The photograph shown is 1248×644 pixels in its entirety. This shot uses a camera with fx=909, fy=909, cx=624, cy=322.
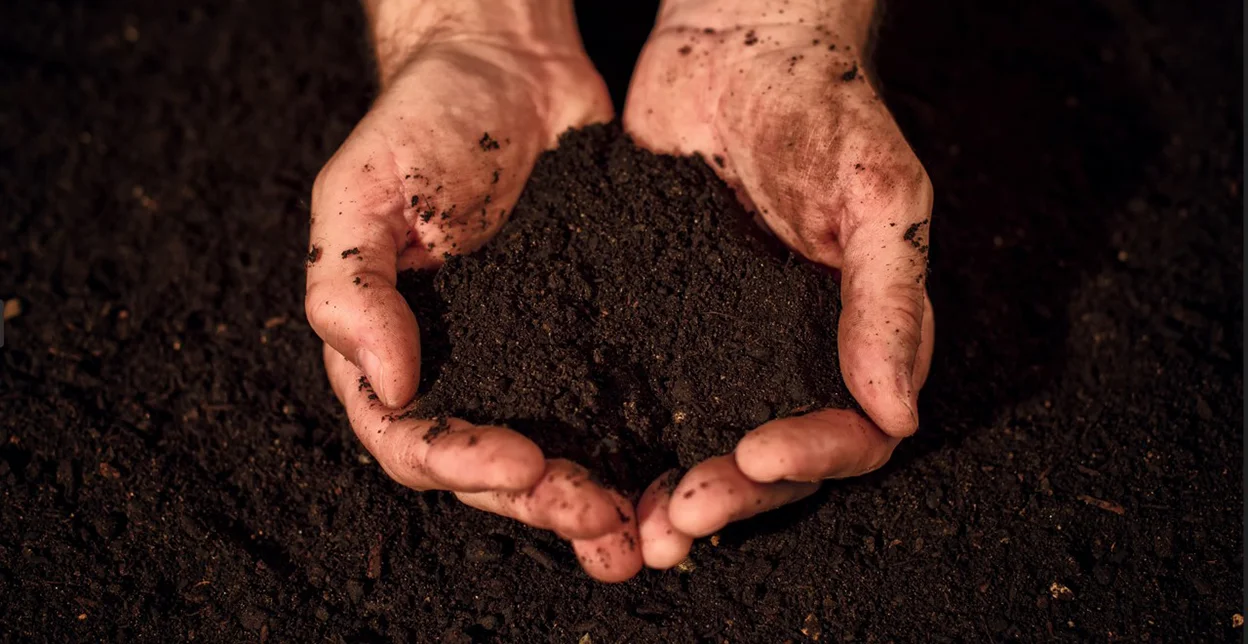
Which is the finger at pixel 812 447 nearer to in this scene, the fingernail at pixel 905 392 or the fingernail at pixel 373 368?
the fingernail at pixel 905 392

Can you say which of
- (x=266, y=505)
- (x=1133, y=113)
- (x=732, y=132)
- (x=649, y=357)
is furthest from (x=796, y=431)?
(x=1133, y=113)

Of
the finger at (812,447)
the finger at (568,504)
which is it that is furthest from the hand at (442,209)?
the finger at (812,447)

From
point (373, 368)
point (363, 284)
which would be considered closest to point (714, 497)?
point (373, 368)

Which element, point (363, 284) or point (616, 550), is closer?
point (616, 550)

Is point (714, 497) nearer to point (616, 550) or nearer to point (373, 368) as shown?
point (616, 550)

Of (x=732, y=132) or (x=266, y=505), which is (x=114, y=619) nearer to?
(x=266, y=505)
